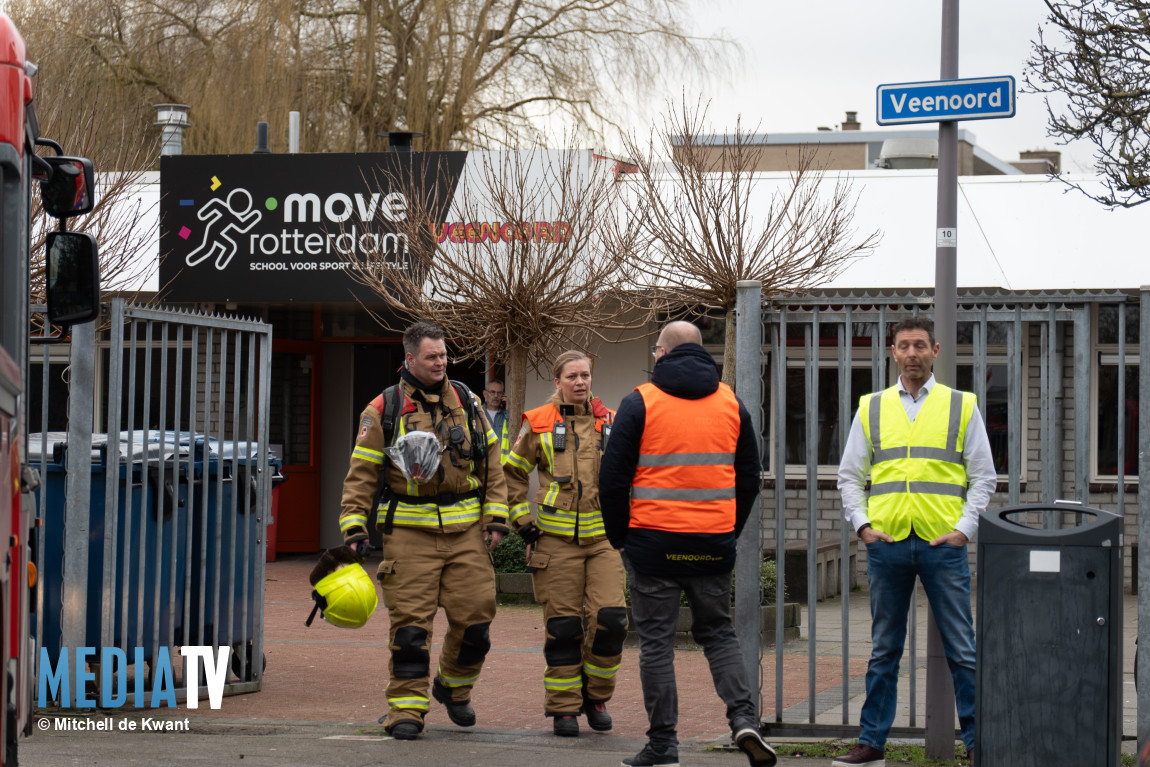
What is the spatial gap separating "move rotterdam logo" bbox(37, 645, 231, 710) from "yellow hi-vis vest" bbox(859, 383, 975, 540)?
375 centimetres

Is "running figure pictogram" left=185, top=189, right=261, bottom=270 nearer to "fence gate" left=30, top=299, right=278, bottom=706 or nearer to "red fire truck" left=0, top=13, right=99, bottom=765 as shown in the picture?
"fence gate" left=30, top=299, right=278, bottom=706

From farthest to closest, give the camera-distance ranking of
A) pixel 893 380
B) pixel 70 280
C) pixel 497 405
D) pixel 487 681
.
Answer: pixel 893 380 → pixel 497 405 → pixel 487 681 → pixel 70 280

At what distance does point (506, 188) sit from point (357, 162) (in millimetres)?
2132

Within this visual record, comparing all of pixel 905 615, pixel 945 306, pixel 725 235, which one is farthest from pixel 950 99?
pixel 725 235

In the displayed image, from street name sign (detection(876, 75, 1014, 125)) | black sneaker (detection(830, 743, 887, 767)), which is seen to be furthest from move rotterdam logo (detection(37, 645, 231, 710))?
street name sign (detection(876, 75, 1014, 125))

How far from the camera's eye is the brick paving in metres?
7.68

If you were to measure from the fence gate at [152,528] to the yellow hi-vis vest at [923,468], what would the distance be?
343 centimetres

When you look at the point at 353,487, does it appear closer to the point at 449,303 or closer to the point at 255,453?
the point at 255,453

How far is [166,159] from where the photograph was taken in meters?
15.7

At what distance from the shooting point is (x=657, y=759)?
6.09 meters

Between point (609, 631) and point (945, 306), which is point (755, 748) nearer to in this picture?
point (609, 631)

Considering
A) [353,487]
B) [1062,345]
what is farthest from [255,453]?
[1062,345]

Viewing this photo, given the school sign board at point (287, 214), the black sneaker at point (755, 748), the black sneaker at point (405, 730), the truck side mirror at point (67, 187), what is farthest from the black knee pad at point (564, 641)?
the school sign board at point (287, 214)

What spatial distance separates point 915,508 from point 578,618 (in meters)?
1.95
